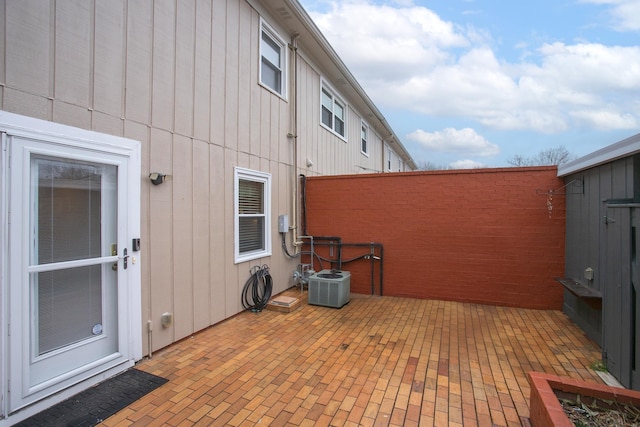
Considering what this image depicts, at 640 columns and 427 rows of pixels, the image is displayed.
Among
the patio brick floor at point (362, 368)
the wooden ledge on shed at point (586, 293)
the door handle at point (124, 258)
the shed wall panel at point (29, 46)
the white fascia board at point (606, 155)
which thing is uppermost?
the shed wall panel at point (29, 46)

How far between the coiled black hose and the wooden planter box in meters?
3.54

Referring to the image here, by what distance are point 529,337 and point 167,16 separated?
5537 mm

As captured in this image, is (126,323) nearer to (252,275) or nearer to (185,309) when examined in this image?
(185,309)

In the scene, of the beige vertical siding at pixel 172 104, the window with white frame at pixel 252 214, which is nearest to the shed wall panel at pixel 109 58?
the beige vertical siding at pixel 172 104

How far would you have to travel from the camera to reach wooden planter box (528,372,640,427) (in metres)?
1.83

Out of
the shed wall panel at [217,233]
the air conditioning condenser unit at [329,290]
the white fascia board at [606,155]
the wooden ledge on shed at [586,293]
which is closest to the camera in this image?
the white fascia board at [606,155]

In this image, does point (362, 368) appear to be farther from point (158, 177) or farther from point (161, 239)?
point (158, 177)

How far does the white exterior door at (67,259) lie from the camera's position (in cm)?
216

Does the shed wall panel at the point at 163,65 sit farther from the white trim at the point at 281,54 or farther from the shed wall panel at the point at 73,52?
the white trim at the point at 281,54

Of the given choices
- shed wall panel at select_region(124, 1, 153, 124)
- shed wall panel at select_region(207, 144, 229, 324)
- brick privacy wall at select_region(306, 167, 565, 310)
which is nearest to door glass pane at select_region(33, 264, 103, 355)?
shed wall panel at select_region(207, 144, 229, 324)

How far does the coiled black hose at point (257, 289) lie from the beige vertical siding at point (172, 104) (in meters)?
0.14

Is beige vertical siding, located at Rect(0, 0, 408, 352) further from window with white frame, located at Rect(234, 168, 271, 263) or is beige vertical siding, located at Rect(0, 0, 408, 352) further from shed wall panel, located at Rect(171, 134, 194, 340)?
window with white frame, located at Rect(234, 168, 271, 263)

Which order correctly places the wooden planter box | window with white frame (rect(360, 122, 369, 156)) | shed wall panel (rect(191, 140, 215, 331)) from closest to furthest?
1. the wooden planter box
2. shed wall panel (rect(191, 140, 215, 331))
3. window with white frame (rect(360, 122, 369, 156))

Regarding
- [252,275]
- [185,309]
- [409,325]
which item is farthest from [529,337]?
[185,309]
